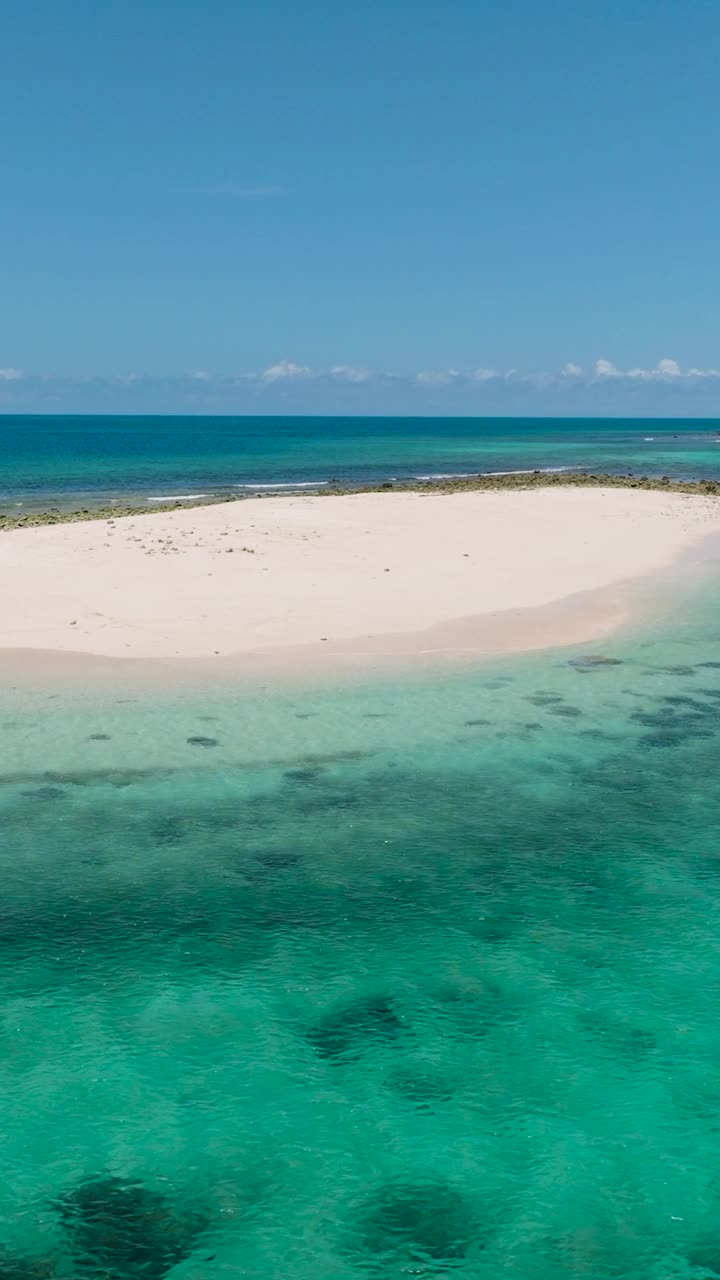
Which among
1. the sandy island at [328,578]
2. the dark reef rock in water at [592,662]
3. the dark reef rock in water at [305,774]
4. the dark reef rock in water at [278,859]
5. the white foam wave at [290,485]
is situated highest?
the white foam wave at [290,485]

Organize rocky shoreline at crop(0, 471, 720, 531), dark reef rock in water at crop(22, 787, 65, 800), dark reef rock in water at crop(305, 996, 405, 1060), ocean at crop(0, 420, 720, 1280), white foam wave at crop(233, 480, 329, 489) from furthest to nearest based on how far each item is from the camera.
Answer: white foam wave at crop(233, 480, 329, 489), rocky shoreline at crop(0, 471, 720, 531), dark reef rock in water at crop(22, 787, 65, 800), dark reef rock in water at crop(305, 996, 405, 1060), ocean at crop(0, 420, 720, 1280)

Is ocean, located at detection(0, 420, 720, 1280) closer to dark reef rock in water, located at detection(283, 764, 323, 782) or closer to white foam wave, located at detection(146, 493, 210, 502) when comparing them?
dark reef rock in water, located at detection(283, 764, 323, 782)

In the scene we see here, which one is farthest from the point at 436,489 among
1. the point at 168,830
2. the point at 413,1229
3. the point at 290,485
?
the point at 413,1229

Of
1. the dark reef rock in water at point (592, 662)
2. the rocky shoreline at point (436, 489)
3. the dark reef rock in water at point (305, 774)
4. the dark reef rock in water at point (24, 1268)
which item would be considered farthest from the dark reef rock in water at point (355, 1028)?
the rocky shoreline at point (436, 489)

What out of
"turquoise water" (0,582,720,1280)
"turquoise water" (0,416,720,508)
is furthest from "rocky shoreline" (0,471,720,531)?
"turquoise water" (0,582,720,1280)

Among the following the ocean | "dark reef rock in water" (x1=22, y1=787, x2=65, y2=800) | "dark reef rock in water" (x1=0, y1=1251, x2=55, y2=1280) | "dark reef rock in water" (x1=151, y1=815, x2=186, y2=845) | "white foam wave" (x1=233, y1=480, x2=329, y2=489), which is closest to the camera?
"dark reef rock in water" (x1=0, y1=1251, x2=55, y2=1280)

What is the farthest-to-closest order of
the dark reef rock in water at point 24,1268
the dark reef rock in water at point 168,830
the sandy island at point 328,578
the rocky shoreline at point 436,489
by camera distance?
the rocky shoreline at point 436,489, the sandy island at point 328,578, the dark reef rock in water at point 168,830, the dark reef rock in water at point 24,1268

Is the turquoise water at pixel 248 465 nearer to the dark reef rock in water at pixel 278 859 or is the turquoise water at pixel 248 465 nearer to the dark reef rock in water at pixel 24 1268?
the dark reef rock in water at pixel 278 859

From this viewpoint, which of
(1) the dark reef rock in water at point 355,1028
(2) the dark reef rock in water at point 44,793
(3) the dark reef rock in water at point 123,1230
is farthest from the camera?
(2) the dark reef rock in water at point 44,793
